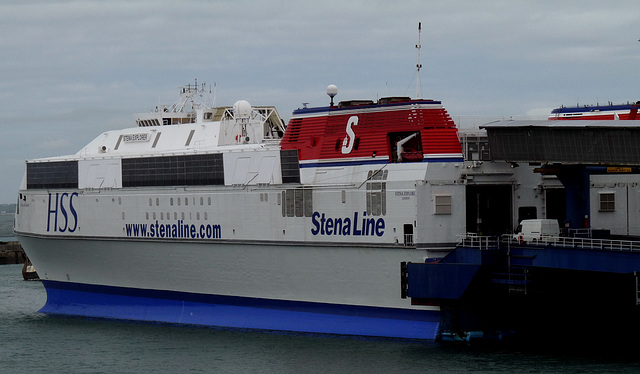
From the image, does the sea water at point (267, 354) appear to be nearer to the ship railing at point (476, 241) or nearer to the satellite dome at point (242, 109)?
the ship railing at point (476, 241)

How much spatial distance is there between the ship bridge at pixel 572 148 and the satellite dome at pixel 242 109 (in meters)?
12.8

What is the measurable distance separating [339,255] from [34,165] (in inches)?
759

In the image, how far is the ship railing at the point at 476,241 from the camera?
1419 inches

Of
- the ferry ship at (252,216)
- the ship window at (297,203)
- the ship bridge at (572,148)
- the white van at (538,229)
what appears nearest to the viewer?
the ship bridge at (572,148)

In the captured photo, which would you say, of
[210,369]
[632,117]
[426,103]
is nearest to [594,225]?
[632,117]

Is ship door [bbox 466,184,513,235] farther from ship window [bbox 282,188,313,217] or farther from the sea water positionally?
ship window [bbox 282,188,313,217]

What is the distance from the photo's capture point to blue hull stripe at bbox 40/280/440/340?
124ft

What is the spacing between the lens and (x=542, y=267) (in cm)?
3481

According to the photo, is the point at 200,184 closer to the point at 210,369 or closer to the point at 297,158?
the point at 297,158

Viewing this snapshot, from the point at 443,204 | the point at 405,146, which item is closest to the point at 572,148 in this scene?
the point at 443,204

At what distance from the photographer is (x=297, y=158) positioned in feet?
135

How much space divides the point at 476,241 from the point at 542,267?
245cm

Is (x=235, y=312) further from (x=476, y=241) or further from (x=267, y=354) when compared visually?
(x=476, y=241)

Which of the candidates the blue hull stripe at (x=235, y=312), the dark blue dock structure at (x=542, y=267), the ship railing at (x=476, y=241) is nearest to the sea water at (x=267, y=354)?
the blue hull stripe at (x=235, y=312)
